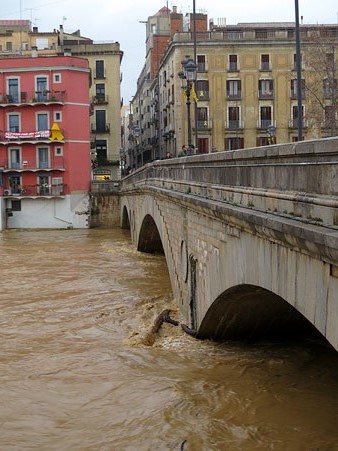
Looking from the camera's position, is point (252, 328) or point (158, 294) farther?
point (158, 294)

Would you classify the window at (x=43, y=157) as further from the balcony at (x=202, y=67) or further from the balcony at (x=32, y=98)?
the balcony at (x=202, y=67)

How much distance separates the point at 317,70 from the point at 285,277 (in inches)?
1101

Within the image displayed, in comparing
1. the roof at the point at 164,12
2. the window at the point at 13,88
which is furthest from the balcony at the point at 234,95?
the roof at the point at 164,12

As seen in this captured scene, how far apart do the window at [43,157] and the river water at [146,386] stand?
32.6 meters

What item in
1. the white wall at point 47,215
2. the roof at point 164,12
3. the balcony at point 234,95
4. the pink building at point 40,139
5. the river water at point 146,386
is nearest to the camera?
the river water at point 146,386

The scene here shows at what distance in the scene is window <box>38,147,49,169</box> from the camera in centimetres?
5175

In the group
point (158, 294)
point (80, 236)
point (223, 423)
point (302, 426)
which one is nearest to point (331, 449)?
point (302, 426)

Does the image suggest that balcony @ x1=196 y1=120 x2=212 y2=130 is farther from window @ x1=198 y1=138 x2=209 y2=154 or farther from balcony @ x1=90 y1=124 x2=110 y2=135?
balcony @ x1=90 y1=124 x2=110 y2=135

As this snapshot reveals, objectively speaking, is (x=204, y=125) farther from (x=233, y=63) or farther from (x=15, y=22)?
(x=15, y=22)

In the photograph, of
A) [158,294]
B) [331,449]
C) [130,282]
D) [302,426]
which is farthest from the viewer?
[130,282]

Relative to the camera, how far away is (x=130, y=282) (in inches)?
992

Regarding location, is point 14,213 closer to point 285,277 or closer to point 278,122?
point 278,122

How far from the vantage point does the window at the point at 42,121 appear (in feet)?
170

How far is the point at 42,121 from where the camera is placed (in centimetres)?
5175
